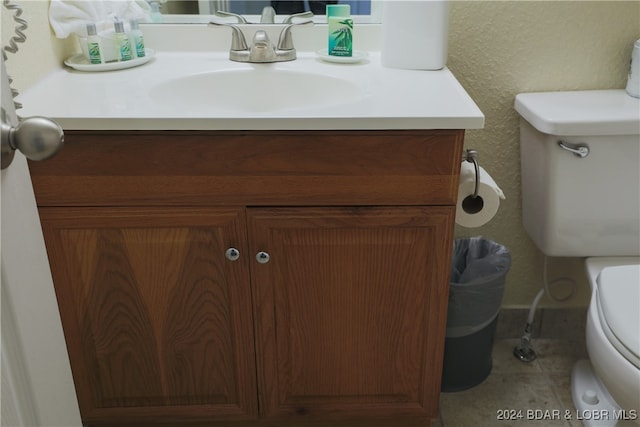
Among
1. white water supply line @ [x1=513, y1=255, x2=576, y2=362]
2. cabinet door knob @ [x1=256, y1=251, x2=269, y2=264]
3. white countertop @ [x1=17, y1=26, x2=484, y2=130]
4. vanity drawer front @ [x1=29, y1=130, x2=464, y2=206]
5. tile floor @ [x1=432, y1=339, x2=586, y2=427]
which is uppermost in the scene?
white countertop @ [x1=17, y1=26, x2=484, y2=130]

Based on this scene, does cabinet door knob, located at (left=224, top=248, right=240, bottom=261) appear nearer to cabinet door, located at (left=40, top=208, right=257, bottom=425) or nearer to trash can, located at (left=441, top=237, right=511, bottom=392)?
cabinet door, located at (left=40, top=208, right=257, bottom=425)

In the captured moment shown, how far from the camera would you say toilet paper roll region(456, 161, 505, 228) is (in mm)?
1194

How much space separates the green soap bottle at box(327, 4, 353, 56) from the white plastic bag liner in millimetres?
589

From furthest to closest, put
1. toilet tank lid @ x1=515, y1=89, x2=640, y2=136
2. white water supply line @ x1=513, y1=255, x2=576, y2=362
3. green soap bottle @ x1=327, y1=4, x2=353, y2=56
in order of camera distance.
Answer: white water supply line @ x1=513, y1=255, x2=576, y2=362 < green soap bottle @ x1=327, y1=4, x2=353, y2=56 < toilet tank lid @ x1=515, y1=89, x2=640, y2=136

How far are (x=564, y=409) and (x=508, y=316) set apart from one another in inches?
12.1

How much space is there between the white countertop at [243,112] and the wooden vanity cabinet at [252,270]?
32 mm

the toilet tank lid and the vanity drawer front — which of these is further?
the toilet tank lid

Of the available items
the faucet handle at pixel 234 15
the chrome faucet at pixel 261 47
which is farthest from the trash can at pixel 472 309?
the faucet handle at pixel 234 15

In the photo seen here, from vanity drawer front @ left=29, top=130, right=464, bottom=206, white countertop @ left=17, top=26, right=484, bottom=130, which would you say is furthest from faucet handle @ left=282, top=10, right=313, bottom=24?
vanity drawer front @ left=29, top=130, right=464, bottom=206

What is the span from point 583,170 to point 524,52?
325 millimetres

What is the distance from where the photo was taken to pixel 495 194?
121cm

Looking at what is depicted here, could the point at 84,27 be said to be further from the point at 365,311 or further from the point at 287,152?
the point at 365,311

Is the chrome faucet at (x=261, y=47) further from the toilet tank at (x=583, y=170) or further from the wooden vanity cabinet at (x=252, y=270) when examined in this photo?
the toilet tank at (x=583, y=170)

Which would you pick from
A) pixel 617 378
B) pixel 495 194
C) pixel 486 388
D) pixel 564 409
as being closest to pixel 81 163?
pixel 495 194
